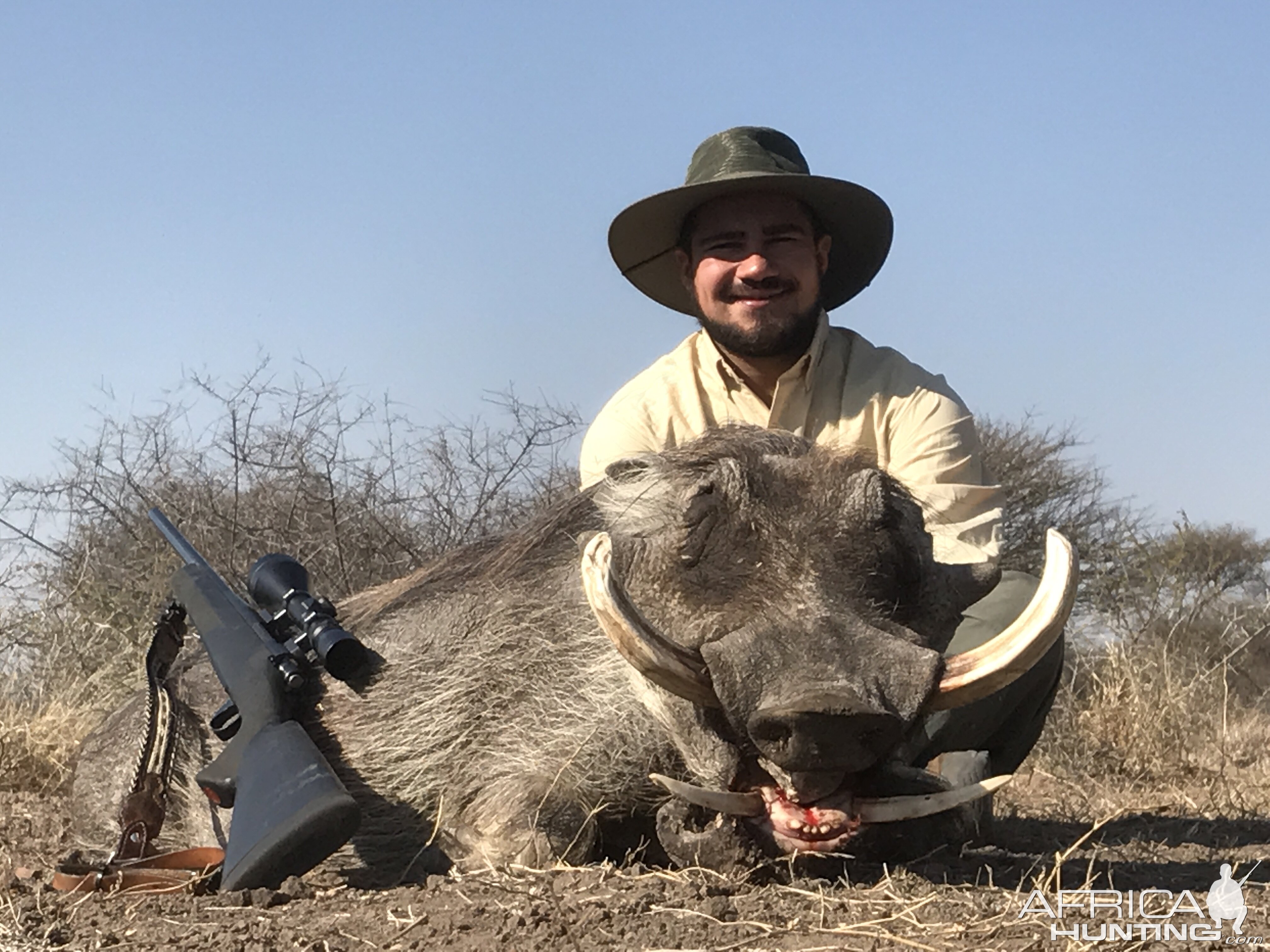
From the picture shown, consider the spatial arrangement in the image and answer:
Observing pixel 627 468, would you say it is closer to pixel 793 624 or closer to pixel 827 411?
pixel 793 624

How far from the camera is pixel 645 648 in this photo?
2318mm

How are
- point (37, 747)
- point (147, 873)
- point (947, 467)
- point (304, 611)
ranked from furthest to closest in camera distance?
point (37, 747) < point (947, 467) < point (304, 611) < point (147, 873)

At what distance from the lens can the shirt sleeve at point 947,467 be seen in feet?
11.4

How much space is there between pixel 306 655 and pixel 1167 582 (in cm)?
781

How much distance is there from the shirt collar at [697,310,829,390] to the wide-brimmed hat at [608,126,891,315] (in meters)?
0.17

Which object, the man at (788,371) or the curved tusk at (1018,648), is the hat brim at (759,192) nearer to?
the man at (788,371)

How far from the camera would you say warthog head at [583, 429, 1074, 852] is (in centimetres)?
222

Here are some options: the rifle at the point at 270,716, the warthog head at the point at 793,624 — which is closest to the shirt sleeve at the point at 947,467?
the warthog head at the point at 793,624

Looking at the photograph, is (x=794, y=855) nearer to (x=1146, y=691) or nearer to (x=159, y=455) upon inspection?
(x=1146, y=691)

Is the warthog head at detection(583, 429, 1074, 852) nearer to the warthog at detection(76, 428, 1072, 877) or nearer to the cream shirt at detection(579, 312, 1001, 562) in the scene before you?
the warthog at detection(76, 428, 1072, 877)

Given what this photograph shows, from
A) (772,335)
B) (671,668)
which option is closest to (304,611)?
(671,668)

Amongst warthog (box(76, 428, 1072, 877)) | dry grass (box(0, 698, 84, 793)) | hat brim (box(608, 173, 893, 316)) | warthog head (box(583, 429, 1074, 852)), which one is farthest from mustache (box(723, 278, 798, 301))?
dry grass (box(0, 698, 84, 793))

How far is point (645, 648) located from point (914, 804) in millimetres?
525

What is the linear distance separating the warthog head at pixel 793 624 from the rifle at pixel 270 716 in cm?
63
